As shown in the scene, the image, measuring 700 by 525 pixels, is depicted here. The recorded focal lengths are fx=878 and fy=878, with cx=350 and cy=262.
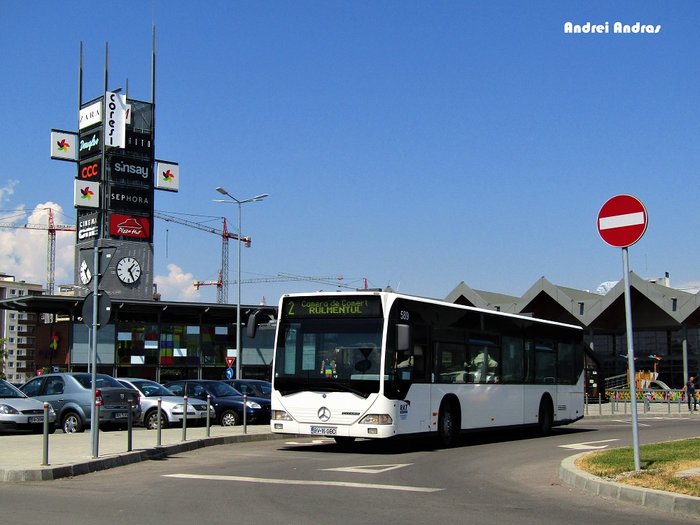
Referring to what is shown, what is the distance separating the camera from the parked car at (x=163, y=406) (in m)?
24.3

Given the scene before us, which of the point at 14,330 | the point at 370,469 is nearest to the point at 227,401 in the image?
the point at 370,469

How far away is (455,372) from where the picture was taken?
18.3 meters

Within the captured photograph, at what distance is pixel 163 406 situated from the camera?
24.4 metres

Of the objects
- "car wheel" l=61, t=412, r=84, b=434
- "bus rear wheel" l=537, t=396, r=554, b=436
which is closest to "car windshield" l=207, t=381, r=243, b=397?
"car wheel" l=61, t=412, r=84, b=434

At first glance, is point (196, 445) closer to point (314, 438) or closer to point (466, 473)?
point (314, 438)

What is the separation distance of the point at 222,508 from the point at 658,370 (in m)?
63.3

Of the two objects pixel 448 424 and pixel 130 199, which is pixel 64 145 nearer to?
pixel 130 199

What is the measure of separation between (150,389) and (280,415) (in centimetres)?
968

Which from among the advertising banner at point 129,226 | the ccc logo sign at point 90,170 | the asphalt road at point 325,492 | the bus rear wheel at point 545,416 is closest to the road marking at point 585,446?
the asphalt road at point 325,492

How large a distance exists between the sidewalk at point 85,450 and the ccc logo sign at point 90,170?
50434mm

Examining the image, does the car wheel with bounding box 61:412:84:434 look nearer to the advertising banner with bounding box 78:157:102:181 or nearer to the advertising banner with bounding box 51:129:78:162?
the advertising banner with bounding box 78:157:102:181

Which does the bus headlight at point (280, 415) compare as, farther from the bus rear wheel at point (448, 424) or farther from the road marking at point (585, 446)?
the road marking at point (585, 446)

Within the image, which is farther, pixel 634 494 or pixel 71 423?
pixel 71 423

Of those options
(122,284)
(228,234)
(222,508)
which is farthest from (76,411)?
(228,234)
